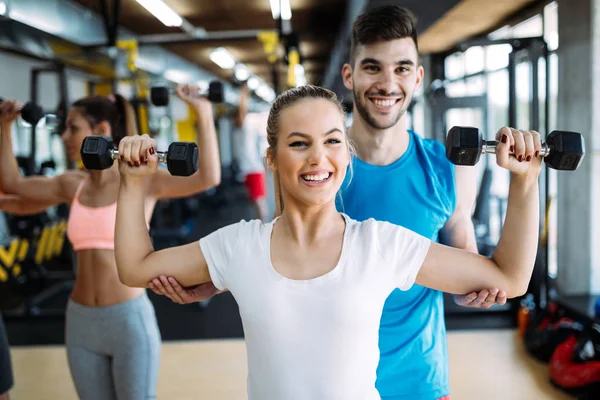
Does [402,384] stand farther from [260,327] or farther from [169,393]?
[169,393]

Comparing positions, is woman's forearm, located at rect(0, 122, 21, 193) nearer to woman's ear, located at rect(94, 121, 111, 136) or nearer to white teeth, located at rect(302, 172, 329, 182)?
woman's ear, located at rect(94, 121, 111, 136)

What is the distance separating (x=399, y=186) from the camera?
1339 mm

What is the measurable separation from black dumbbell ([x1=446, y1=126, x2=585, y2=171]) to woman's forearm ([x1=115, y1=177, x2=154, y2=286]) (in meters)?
0.67

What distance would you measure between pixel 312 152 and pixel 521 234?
→ 440 mm

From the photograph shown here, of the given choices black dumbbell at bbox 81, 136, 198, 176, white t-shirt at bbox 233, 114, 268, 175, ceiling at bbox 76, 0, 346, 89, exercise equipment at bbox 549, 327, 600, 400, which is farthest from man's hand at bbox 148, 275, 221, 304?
white t-shirt at bbox 233, 114, 268, 175

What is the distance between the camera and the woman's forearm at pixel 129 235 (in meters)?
1.13

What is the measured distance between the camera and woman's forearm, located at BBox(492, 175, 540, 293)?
1036 mm

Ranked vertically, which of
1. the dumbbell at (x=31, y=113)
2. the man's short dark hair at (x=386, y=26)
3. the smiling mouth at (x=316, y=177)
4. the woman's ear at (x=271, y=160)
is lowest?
the smiling mouth at (x=316, y=177)

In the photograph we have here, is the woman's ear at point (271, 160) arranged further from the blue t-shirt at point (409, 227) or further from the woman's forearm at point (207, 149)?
the woman's forearm at point (207, 149)

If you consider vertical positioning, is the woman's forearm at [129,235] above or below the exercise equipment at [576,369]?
above

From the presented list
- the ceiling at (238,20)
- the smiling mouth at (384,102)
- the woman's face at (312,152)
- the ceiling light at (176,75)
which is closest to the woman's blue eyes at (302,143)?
the woman's face at (312,152)

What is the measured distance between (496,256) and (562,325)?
2.50 metres

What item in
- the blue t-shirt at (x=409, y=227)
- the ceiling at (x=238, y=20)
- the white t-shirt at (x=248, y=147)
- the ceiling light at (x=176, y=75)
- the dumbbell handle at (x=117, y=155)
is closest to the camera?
the dumbbell handle at (x=117, y=155)

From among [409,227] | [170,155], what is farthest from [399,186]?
[170,155]
